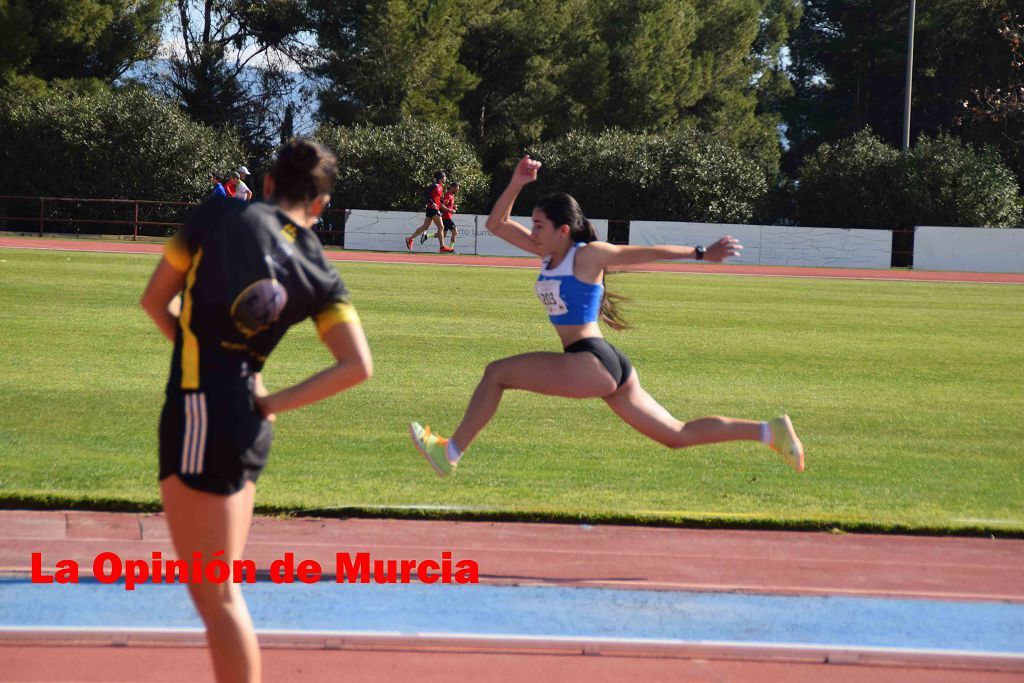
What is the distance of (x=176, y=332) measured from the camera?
3.36 metres

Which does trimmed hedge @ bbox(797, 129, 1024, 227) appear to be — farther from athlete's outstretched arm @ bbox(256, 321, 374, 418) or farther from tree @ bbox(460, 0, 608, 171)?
athlete's outstretched arm @ bbox(256, 321, 374, 418)

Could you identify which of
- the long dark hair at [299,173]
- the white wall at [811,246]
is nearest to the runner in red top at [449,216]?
the white wall at [811,246]

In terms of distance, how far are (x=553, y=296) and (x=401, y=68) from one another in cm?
4410

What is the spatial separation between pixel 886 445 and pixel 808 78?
65.7m

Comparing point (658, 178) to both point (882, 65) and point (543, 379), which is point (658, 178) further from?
point (543, 379)

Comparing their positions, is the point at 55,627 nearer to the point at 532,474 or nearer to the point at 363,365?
the point at 363,365

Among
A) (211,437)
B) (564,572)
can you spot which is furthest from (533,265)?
(211,437)

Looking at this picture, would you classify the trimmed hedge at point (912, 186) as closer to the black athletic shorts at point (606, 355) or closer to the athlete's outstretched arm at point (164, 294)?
the black athletic shorts at point (606, 355)

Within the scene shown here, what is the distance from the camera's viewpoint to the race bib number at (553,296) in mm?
6406

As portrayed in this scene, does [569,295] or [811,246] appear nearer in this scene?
[569,295]

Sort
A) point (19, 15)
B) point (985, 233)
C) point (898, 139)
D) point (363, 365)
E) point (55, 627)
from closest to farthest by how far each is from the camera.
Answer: point (363, 365), point (55, 627), point (985, 233), point (19, 15), point (898, 139)

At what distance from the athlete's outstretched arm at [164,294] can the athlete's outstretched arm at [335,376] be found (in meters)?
0.36

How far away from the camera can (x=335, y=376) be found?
10.8ft

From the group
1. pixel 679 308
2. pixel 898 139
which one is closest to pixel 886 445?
pixel 679 308
